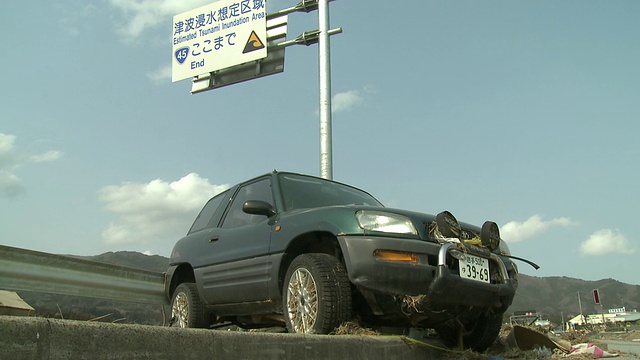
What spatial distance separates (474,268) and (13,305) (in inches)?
145

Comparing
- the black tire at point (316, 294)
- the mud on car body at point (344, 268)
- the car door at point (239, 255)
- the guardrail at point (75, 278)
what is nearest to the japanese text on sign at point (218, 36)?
the guardrail at point (75, 278)

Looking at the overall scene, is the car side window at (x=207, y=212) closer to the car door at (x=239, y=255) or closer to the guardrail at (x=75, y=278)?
the car door at (x=239, y=255)

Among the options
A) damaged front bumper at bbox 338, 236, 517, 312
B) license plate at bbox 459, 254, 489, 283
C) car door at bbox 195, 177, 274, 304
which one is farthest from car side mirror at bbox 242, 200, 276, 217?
license plate at bbox 459, 254, 489, 283

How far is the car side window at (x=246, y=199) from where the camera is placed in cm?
517

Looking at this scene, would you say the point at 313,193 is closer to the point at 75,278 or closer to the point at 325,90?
the point at 75,278

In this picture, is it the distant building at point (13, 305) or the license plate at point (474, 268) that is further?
the distant building at point (13, 305)

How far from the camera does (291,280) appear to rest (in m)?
4.23

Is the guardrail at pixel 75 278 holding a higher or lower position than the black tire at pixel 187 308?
higher

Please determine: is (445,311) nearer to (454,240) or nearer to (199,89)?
(454,240)

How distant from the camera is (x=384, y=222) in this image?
4.00 meters

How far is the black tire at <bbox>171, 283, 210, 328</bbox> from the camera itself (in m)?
5.46

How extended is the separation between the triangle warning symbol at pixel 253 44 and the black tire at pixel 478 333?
9.04 metres

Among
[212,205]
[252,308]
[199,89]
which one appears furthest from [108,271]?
[199,89]

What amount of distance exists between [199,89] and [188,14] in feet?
6.91
